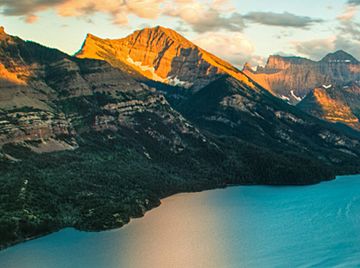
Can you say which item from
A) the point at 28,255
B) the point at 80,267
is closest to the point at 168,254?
the point at 80,267

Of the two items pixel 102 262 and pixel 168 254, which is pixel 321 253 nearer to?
pixel 168 254

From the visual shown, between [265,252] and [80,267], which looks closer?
[80,267]

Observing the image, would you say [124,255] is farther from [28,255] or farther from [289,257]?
[289,257]

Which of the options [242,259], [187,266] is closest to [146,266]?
[187,266]

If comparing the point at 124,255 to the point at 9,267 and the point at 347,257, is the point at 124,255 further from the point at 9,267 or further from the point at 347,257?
the point at 347,257

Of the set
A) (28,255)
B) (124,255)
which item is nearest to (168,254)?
(124,255)

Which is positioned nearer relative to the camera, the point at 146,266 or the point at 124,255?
the point at 146,266

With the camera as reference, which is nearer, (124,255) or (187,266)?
(187,266)
